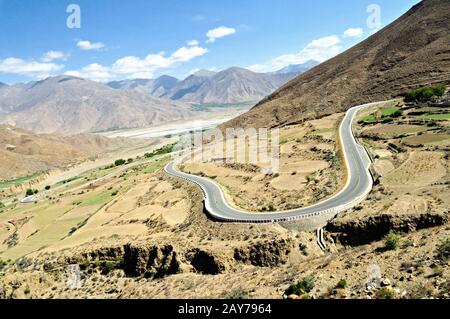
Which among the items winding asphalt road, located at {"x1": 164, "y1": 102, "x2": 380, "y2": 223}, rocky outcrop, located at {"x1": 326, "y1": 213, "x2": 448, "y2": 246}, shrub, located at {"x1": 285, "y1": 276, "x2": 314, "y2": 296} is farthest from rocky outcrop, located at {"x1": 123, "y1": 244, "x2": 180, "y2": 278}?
rocky outcrop, located at {"x1": 326, "y1": 213, "x2": 448, "y2": 246}

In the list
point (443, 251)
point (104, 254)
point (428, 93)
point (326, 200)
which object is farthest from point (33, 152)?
point (443, 251)

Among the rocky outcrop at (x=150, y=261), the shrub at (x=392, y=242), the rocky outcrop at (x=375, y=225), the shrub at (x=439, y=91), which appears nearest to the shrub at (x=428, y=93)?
the shrub at (x=439, y=91)

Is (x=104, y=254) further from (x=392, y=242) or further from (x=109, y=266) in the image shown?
(x=392, y=242)

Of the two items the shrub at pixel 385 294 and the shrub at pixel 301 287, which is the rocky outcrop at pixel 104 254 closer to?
the shrub at pixel 301 287

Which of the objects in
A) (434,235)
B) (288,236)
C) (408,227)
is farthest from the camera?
(288,236)

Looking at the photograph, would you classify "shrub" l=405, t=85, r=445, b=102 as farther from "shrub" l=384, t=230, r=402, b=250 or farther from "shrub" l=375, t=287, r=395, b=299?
"shrub" l=375, t=287, r=395, b=299
